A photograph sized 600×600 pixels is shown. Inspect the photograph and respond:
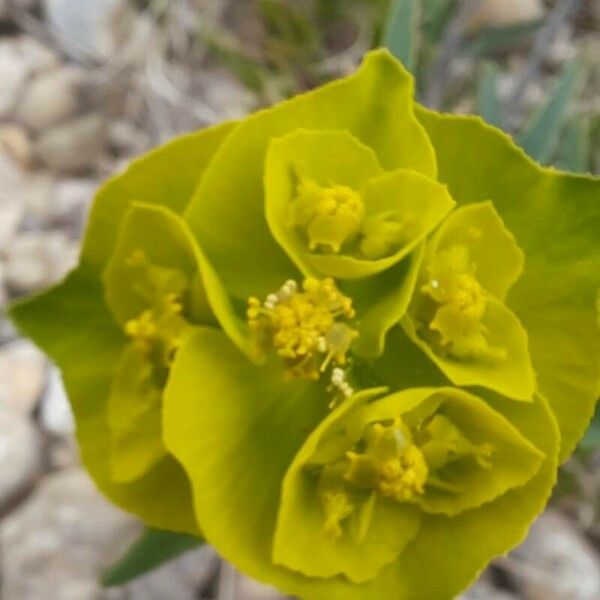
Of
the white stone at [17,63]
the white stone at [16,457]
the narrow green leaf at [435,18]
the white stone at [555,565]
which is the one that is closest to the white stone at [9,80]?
the white stone at [17,63]

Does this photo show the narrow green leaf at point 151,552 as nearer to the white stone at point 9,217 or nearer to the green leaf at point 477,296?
the green leaf at point 477,296

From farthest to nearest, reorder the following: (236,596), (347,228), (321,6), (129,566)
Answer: (321,6) < (236,596) < (129,566) < (347,228)

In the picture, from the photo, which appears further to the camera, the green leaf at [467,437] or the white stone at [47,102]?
the white stone at [47,102]

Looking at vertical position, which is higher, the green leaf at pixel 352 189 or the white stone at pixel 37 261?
the green leaf at pixel 352 189

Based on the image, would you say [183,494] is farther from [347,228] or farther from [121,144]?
[121,144]

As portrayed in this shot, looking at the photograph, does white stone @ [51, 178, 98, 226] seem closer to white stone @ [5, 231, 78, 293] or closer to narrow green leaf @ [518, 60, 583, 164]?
white stone @ [5, 231, 78, 293]

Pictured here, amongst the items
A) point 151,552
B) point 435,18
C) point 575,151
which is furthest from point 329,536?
point 435,18

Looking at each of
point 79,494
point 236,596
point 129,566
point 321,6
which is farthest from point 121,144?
point 129,566
